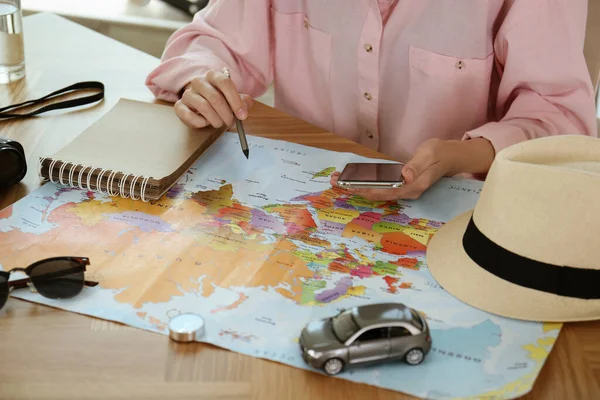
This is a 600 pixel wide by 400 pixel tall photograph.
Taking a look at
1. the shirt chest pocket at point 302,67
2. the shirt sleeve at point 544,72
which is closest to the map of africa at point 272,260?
the shirt sleeve at point 544,72

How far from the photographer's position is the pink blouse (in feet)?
3.79

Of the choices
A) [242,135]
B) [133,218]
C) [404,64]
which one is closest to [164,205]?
[133,218]

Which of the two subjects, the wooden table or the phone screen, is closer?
the wooden table

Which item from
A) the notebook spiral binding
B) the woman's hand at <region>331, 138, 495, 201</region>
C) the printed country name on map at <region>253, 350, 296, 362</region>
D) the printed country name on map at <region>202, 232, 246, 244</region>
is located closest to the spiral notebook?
the notebook spiral binding

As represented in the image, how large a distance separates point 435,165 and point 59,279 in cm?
54

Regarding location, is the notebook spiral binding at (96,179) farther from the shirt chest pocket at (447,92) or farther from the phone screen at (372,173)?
the shirt chest pocket at (447,92)

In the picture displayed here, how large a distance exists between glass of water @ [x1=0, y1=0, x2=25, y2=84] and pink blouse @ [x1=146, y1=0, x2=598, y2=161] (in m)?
0.27

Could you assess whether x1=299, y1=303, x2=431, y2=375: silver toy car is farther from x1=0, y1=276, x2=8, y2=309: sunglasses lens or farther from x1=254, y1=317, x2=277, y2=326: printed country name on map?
x1=0, y1=276, x2=8, y2=309: sunglasses lens

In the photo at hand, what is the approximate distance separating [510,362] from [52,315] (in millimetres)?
492

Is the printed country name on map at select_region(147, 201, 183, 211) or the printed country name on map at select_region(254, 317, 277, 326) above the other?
the printed country name on map at select_region(254, 317, 277, 326)

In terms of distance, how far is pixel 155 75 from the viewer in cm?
131

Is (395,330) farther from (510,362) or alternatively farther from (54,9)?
(54,9)

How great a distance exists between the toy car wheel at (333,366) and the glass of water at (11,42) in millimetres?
947

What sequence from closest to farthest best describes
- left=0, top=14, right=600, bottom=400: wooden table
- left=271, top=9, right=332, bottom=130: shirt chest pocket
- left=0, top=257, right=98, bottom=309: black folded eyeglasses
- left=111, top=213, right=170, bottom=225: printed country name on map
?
left=0, top=14, right=600, bottom=400: wooden table → left=0, top=257, right=98, bottom=309: black folded eyeglasses → left=111, top=213, right=170, bottom=225: printed country name on map → left=271, top=9, right=332, bottom=130: shirt chest pocket
